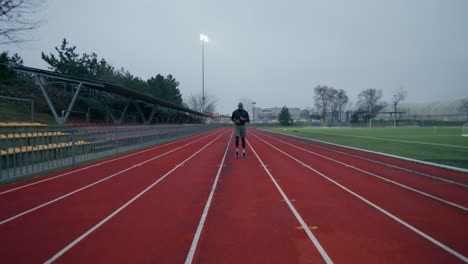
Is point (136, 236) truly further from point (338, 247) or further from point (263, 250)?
point (338, 247)

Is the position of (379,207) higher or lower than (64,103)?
lower

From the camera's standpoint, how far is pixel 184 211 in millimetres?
4707

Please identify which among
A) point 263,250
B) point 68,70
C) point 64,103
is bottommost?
point 263,250

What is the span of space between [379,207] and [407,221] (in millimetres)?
→ 683

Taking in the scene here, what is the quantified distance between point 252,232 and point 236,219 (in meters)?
0.54

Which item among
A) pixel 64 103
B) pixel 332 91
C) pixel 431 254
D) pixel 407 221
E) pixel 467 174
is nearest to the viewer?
pixel 431 254

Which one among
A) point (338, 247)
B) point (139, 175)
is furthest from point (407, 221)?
point (139, 175)

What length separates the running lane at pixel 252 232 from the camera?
313 centimetres

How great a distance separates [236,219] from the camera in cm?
430

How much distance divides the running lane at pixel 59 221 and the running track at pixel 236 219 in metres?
0.02

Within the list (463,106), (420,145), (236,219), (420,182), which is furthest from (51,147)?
(463,106)

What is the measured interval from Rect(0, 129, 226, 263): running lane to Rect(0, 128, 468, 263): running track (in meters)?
0.02

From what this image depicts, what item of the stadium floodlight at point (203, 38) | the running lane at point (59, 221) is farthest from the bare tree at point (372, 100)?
the running lane at point (59, 221)

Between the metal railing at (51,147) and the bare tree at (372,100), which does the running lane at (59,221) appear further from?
the bare tree at (372,100)
